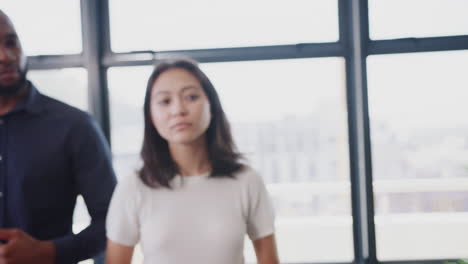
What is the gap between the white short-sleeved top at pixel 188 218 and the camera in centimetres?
107

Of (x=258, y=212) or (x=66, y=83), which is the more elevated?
(x=66, y=83)

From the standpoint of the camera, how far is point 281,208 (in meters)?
1.93

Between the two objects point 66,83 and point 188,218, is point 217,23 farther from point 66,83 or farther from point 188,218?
point 188,218

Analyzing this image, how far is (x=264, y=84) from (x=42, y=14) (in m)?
1.05

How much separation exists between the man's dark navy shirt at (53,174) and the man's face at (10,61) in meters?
0.05

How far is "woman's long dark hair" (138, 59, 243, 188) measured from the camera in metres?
1.12

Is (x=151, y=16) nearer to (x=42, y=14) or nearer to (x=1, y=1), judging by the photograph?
(x=42, y=14)

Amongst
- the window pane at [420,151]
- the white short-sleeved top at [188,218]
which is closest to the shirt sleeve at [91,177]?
the white short-sleeved top at [188,218]

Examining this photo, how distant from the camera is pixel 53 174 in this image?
1167mm

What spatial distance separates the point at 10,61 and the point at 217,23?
96 cm

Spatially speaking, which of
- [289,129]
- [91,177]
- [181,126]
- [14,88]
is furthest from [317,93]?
[14,88]

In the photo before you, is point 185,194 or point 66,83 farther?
point 66,83

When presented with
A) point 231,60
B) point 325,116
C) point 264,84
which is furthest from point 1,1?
point 325,116

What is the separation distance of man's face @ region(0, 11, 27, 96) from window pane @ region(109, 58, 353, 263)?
0.70 metres
